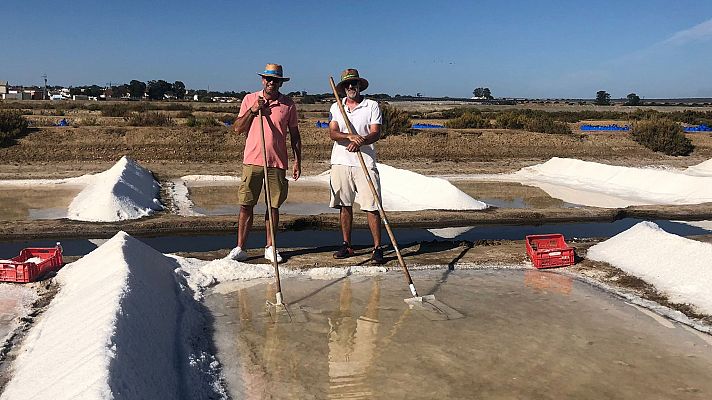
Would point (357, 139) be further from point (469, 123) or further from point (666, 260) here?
point (469, 123)

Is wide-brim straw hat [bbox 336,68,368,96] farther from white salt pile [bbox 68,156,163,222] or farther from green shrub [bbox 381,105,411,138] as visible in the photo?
green shrub [bbox 381,105,411,138]

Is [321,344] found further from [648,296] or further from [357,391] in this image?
[648,296]

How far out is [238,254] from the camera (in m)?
5.36

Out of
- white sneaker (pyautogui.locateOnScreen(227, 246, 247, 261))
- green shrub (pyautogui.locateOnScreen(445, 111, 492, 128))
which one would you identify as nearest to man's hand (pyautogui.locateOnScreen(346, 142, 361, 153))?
white sneaker (pyautogui.locateOnScreen(227, 246, 247, 261))

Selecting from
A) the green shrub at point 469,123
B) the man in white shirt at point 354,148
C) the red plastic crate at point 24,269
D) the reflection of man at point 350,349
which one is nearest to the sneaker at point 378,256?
Result: the man in white shirt at point 354,148

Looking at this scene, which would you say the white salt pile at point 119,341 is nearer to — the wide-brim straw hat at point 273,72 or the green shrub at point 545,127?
the wide-brim straw hat at point 273,72

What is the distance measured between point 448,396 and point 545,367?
66 centimetres

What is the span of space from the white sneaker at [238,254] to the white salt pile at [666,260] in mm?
3104

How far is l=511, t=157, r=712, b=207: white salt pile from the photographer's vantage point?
34.9 feet

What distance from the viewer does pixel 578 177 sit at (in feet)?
44.2

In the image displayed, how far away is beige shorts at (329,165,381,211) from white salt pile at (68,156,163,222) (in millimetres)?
3435

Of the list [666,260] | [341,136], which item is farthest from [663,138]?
[341,136]

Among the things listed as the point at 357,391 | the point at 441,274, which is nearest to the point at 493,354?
the point at 357,391

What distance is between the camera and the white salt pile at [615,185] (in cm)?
1062
